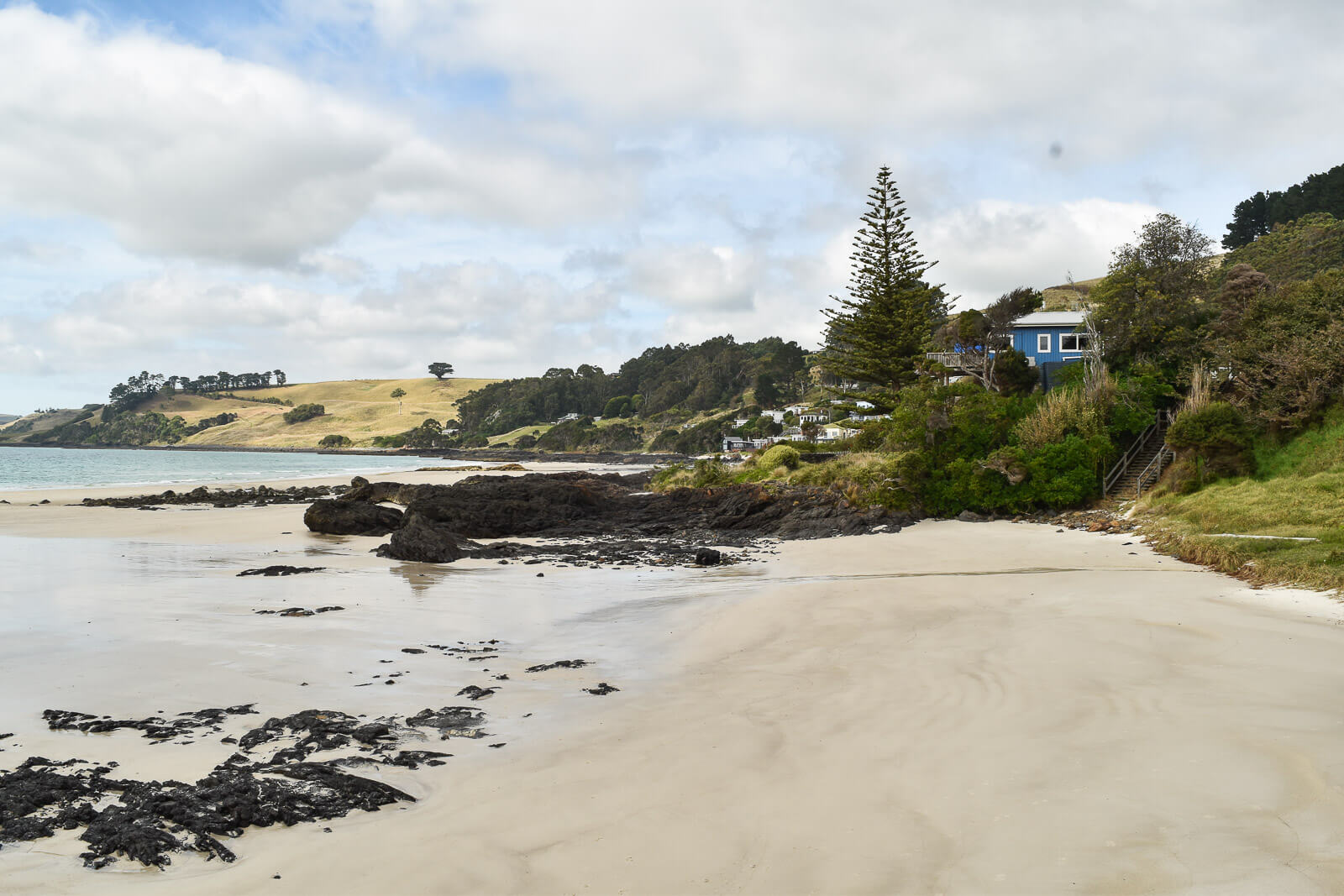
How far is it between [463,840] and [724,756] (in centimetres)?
162

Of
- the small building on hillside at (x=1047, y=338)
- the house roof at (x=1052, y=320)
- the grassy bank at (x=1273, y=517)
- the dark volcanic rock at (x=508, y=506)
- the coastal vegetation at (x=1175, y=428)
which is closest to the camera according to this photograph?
the grassy bank at (x=1273, y=517)

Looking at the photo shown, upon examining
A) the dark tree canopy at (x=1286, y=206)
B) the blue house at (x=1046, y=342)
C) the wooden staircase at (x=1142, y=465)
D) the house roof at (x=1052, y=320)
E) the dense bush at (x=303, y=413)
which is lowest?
the wooden staircase at (x=1142, y=465)

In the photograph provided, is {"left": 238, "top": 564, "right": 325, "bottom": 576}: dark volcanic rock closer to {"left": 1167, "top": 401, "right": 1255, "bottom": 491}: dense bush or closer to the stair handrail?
{"left": 1167, "top": 401, "right": 1255, "bottom": 491}: dense bush

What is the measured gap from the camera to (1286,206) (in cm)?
6838

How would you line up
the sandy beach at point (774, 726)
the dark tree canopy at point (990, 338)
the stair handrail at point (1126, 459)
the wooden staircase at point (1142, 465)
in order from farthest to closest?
1. the dark tree canopy at point (990, 338)
2. the stair handrail at point (1126, 459)
3. the wooden staircase at point (1142, 465)
4. the sandy beach at point (774, 726)

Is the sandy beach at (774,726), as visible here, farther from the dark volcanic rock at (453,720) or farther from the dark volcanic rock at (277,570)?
the dark volcanic rock at (277,570)

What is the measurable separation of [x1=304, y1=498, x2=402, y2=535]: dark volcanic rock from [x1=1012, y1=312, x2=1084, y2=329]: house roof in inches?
1034

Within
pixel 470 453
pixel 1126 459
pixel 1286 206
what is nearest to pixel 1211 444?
pixel 1126 459

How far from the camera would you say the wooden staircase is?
17.4 metres

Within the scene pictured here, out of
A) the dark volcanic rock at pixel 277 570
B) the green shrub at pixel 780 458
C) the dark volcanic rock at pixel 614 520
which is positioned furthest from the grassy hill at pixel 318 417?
the dark volcanic rock at pixel 277 570

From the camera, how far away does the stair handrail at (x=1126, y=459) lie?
17.8 meters

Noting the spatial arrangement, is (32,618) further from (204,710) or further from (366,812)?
(366,812)

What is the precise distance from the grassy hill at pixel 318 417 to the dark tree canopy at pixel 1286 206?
347 ft

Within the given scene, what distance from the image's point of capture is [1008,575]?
10727mm
